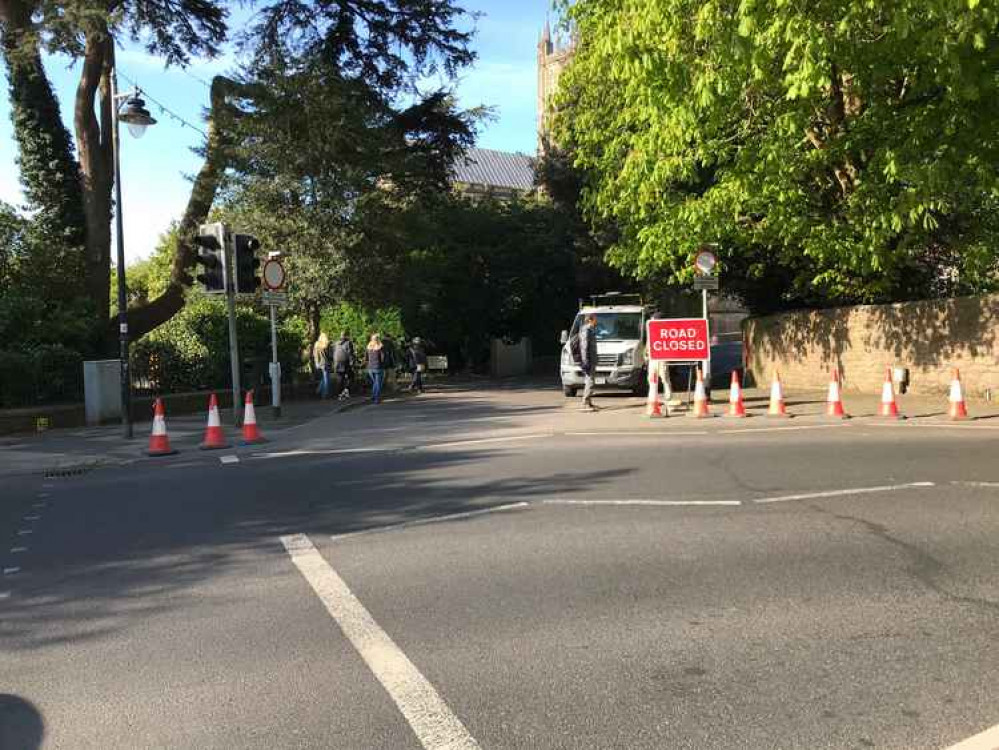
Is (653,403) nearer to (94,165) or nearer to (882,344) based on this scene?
(882,344)

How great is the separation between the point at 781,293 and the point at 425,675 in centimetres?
2135

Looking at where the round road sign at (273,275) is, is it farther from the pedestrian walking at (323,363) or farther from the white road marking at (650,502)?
the white road marking at (650,502)

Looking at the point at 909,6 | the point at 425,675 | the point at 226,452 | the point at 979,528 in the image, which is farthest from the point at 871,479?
the point at 226,452

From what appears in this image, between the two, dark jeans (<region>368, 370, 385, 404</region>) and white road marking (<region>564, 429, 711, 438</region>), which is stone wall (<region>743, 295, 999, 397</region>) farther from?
dark jeans (<region>368, 370, 385, 404</region>)

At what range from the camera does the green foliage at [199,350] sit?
62.1 feet

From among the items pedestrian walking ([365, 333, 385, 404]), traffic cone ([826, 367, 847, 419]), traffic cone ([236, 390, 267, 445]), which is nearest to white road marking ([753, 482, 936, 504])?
traffic cone ([826, 367, 847, 419])

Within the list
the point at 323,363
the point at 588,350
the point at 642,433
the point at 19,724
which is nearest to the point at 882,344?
the point at 588,350

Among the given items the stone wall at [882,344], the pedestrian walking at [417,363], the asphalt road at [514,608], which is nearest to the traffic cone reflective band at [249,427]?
the asphalt road at [514,608]

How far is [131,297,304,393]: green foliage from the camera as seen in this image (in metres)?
18.9

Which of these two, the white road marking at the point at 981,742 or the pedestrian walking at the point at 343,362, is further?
the pedestrian walking at the point at 343,362

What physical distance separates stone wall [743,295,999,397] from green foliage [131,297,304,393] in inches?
479

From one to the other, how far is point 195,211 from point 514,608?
2098 centimetres

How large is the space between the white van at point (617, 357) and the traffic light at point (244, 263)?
730cm

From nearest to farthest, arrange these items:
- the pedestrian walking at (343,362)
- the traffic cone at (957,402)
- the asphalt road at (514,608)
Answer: the asphalt road at (514,608)
the traffic cone at (957,402)
the pedestrian walking at (343,362)
